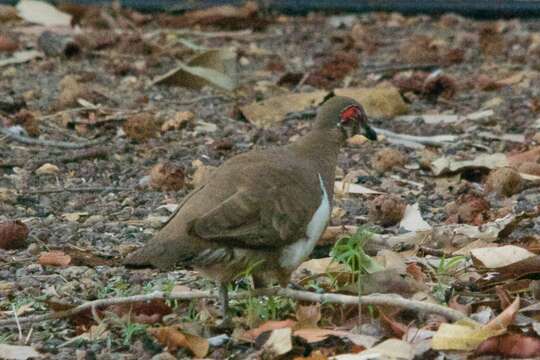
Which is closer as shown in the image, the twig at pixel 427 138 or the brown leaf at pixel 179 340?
the brown leaf at pixel 179 340

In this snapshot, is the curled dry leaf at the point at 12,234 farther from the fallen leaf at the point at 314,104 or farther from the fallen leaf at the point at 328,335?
the fallen leaf at the point at 314,104

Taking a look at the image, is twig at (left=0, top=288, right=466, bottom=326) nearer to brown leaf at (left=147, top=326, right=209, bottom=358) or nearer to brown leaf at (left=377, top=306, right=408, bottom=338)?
brown leaf at (left=377, top=306, right=408, bottom=338)

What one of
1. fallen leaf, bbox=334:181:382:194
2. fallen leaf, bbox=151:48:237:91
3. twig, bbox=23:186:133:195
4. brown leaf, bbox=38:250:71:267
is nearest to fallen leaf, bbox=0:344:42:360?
brown leaf, bbox=38:250:71:267

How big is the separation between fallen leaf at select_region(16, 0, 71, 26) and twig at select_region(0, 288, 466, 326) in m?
6.70

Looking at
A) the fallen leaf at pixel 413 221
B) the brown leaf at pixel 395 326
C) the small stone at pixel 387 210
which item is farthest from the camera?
the small stone at pixel 387 210

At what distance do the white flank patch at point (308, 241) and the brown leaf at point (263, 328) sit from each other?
0.29m

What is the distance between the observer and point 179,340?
149 inches

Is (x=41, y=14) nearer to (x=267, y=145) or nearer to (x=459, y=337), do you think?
(x=267, y=145)

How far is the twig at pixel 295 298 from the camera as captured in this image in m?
3.82

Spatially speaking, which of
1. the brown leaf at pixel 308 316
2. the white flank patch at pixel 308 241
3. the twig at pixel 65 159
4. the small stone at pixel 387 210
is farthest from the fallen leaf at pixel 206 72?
the brown leaf at pixel 308 316

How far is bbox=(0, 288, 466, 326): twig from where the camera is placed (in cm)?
382

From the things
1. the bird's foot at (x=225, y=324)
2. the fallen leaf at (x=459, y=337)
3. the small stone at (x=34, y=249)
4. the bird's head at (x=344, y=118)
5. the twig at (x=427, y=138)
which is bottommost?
the twig at (x=427, y=138)

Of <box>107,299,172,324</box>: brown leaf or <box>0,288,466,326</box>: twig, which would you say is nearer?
<box>0,288,466,326</box>: twig

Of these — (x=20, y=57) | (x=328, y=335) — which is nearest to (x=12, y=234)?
(x=328, y=335)
